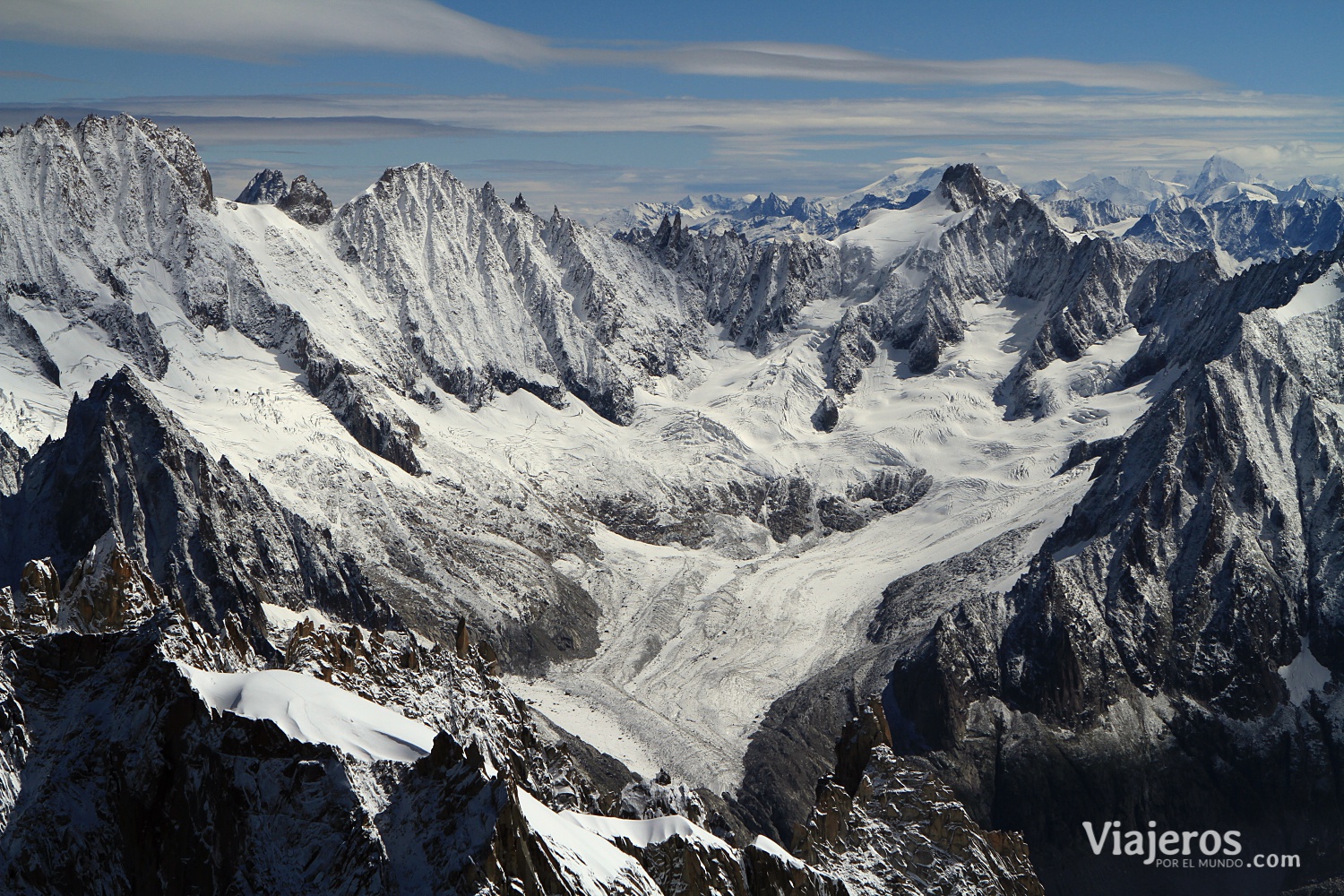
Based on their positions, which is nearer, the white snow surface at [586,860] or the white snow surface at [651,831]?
the white snow surface at [586,860]

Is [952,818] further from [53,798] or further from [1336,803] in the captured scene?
[1336,803]

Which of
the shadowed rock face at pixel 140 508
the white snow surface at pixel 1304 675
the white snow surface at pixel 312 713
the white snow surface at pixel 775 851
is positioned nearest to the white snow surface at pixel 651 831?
the white snow surface at pixel 775 851

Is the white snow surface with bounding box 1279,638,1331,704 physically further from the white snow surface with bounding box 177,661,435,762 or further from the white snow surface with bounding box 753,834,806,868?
the white snow surface with bounding box 177,661,435,762

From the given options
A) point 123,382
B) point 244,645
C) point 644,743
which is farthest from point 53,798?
point 123,382

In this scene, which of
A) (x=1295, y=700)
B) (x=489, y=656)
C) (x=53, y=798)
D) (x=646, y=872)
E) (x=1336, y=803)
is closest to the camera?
(x=53, y=798)

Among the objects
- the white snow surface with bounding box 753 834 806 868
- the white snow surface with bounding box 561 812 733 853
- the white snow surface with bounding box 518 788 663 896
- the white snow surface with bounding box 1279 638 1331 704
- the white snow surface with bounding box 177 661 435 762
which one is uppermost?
the white snow surface with bounding box 177 661 435 762

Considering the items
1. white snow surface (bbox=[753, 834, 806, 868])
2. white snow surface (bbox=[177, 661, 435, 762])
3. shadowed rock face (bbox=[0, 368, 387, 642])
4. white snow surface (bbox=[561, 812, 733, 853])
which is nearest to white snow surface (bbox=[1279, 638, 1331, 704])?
shadowed rock face (bbox=[0, 368, 387, 642])

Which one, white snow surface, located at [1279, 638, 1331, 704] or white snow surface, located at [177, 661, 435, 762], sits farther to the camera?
white snow surface, located at [1279, 638, 1331, 704]

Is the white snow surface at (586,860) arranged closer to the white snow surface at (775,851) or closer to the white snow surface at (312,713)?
the white snow surface at (312,713)

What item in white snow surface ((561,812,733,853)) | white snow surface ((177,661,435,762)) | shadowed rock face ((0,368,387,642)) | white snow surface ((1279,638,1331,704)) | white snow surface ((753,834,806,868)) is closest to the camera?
white snow surface ((177,661,435,762))
